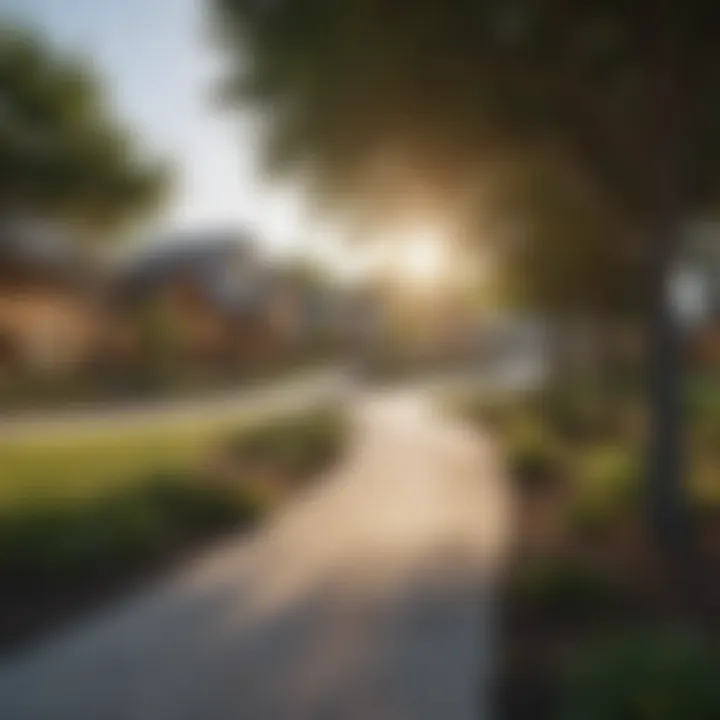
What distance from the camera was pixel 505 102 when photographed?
660cm

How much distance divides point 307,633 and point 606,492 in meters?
3.99

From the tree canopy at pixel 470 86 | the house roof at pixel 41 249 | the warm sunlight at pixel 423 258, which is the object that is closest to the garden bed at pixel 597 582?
the warm sunlight at pixel 423 258

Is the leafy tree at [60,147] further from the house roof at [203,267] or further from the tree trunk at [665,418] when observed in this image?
the tree trunk at [665,418]

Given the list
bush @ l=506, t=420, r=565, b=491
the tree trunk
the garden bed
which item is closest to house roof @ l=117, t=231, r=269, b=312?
the garden bed

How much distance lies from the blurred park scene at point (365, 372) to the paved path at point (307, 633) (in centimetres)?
3

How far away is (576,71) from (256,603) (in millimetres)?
4224

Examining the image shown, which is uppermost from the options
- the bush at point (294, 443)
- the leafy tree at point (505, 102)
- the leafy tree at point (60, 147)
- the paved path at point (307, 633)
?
the leafy tree at point (505, 102)

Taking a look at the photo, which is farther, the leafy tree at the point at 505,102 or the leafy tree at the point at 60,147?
the leafy tree at the point at 505,102

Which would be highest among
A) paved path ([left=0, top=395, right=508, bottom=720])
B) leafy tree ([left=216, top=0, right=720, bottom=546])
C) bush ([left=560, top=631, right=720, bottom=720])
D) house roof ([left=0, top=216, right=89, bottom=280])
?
leafy tree ([left=216, top=0, right=720, bottom=546])

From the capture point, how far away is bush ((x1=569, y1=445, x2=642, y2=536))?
7.84 metres

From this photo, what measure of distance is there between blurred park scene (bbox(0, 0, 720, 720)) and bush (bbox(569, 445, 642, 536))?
4 cm

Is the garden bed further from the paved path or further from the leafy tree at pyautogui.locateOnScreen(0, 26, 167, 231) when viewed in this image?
the leafy tree at pyautogui.locateOnScreen(0, 26, 167, 231)

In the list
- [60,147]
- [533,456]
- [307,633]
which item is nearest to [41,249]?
[60,147]

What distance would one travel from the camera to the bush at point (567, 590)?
18.6 ft
